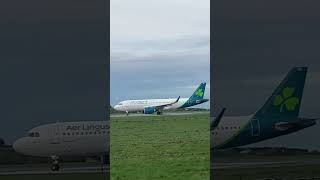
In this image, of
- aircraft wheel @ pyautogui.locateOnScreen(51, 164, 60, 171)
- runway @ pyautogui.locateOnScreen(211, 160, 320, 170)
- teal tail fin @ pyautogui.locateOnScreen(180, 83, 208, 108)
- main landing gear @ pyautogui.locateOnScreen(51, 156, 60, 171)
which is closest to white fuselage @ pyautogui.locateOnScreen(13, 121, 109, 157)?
main landing gear @ pyautogui.locateOnScreen(51, 156, 60, 171)

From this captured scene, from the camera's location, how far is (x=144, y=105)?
8672mm

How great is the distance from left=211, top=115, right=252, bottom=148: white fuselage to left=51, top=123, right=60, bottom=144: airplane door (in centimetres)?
277

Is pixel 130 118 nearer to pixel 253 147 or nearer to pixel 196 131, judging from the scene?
pixel 196 131

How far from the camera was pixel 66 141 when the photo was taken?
33.3ft

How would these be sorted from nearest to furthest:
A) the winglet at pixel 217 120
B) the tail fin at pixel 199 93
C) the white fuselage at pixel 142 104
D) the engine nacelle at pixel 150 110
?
the tail fin at pixel 199 93 < the white fuselage at pixel 142 104 < the winglet at pixel 217 120 < the engine nacelle at pixel 150 110

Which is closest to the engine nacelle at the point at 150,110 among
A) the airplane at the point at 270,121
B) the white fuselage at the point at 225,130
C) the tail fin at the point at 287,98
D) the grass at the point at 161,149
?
the grass at the point at 161,149

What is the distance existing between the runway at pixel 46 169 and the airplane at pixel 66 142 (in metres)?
0.14

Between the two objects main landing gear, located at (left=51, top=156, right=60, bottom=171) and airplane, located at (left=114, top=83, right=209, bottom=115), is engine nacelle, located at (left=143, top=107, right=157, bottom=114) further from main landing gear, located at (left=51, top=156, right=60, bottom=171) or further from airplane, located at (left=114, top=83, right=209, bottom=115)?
main landing gear, located at (left=51, top=156, right=60, bottom=171)

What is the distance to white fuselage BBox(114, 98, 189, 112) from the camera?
8070 mm

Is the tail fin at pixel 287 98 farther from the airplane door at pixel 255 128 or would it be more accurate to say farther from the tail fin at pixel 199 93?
the tail fin at pixel 199 93

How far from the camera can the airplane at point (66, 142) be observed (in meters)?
9.05

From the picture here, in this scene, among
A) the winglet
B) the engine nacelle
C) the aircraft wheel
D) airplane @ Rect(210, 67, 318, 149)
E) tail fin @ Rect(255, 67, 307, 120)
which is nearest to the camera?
the winglet

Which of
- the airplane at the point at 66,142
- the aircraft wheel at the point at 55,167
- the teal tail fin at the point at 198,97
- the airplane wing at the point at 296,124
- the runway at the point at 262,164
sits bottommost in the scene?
the aircraft wheel at the point at 55,167

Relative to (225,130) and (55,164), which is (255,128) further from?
(55,164)
